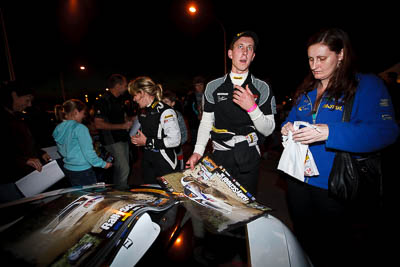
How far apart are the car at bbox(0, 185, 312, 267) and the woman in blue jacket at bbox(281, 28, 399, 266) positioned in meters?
0.48

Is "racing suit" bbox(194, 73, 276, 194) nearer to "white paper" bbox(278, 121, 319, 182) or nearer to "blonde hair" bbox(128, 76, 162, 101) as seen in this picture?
"white paper" bbox(278, 121, 319, 182)

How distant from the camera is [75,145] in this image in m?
2.81

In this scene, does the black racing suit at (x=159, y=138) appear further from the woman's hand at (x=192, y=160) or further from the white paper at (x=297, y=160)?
the white paper at (x=297, y=160)

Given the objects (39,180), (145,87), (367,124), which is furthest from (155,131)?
(367,124)

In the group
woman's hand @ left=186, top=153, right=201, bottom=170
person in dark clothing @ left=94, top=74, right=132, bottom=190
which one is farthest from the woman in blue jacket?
person in dark clothing @ left=94, top=74, right=132, bottom=190

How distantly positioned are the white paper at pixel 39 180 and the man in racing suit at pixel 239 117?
1.45m

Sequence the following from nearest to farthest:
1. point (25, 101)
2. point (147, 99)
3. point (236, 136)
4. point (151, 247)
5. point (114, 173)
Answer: point (151, 247)
point (236, 136)
point (147, 99)
point (25, 101)
point (114, 173)

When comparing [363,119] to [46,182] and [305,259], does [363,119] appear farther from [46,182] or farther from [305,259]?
[46,182]

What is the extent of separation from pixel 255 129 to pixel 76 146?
2.46m

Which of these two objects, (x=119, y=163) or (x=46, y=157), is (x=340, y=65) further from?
(x=46, y=157)

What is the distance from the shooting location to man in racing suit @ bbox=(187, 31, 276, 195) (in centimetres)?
193

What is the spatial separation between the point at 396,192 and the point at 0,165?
537cm

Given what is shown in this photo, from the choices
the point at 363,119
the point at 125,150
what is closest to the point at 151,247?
the point at 363,119

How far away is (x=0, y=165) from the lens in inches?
84.8
